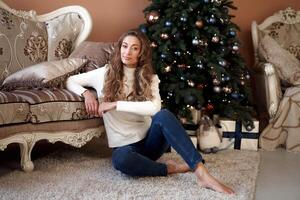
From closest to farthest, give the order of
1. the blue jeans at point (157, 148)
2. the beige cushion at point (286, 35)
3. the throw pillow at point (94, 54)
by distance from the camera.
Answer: the blue jeans at point (157, 148) → the throw pillow at point (94, 54) → the beige cushion at point (286, 35)

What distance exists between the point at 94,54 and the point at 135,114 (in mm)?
658

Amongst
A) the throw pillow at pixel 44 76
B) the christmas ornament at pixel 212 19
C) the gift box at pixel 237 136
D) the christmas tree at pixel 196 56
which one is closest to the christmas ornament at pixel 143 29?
the christmas tree at pixel 196 56

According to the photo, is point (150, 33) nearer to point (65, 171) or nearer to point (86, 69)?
point (86, 69)

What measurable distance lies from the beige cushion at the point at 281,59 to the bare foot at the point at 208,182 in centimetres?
150

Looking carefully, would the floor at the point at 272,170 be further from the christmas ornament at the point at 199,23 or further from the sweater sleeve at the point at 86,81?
A: the christmas ornament at the point at 199,23

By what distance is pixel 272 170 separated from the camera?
8.36 feet

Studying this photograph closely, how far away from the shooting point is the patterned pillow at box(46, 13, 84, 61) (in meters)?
3.03

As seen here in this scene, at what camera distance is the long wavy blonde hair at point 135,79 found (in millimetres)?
2219

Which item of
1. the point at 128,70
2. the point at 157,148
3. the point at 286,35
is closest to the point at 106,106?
the point at 128,70

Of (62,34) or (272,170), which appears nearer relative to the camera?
(272,170)

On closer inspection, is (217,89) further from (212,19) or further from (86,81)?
(86,81)

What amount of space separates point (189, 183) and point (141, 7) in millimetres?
2143

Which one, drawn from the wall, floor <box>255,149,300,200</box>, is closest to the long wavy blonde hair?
floor <box>255,149,300,200</box>

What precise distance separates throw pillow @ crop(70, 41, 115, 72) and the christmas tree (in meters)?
0.38
